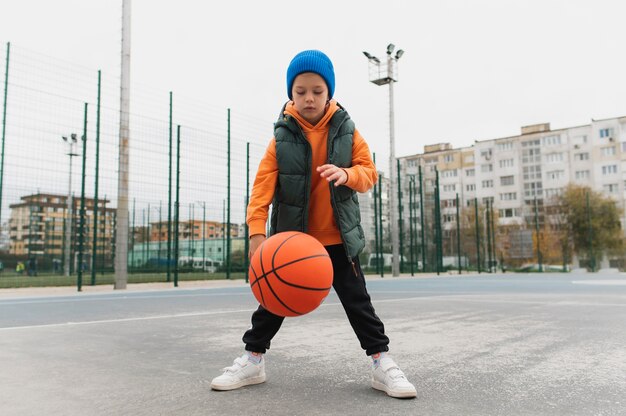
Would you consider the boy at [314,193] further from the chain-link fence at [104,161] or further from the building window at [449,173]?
the building window at [449,173]

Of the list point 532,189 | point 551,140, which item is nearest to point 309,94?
point 551,140

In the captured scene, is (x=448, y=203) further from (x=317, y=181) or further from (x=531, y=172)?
(x=317, y=181)

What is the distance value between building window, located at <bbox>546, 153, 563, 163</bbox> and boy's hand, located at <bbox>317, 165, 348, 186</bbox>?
2326 inches

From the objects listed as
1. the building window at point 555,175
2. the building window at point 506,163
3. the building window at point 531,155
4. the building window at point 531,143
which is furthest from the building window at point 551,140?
the building window at point 506,163

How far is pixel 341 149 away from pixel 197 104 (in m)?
11.5

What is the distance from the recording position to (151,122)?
12570 millimetres

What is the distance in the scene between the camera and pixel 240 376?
7.98ft

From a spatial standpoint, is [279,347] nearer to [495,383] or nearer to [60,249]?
[495,383]

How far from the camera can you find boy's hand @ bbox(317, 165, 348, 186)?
2.22 m

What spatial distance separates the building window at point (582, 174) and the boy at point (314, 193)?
58.3 meters

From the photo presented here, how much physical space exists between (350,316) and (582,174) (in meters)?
58.7

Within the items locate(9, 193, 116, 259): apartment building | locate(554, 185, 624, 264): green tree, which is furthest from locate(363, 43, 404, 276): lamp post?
locate(554, 185, 624, 264): green tree

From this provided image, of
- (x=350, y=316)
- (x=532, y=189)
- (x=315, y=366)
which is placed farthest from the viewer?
(x=532, y=189)

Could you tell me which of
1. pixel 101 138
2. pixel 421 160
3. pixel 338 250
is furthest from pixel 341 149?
pixel 421 160
